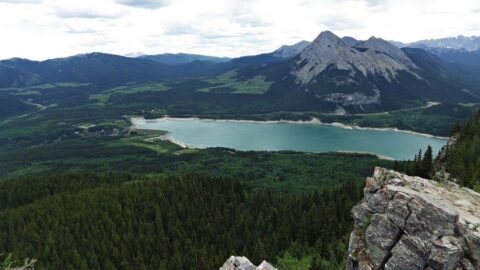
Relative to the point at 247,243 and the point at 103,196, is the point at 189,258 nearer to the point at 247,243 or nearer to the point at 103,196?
the point at 247,243

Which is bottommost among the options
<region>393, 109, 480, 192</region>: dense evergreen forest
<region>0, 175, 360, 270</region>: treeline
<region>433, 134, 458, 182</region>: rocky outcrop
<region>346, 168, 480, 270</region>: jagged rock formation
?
<region>0, 175, 360, 270</region>: treeline

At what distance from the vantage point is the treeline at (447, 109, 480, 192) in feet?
267

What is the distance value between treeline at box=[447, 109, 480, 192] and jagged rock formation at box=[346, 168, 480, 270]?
40.5 m

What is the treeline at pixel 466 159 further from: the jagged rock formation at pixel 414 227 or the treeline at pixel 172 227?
Result: the jagged rock formation at pixel 414 227


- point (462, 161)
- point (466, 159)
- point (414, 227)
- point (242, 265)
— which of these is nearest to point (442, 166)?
point (466, 159)

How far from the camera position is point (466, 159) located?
318ft

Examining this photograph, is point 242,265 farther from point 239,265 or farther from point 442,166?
point 442,166

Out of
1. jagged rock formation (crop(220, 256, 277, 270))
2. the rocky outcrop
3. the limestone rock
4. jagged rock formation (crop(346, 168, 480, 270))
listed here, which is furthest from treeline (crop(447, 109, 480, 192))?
the limestone rock

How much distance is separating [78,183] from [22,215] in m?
35.1

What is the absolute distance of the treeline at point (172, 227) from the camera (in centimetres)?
10025

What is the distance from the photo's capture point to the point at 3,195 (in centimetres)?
15475

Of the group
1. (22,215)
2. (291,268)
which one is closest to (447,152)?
(291,268)

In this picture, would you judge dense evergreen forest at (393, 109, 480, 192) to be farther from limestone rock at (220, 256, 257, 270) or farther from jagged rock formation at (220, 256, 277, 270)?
limestone rock at (220, 256, 257, 270)

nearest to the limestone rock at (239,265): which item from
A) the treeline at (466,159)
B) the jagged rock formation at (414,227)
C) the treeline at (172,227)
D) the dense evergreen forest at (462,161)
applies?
the jagged rock formation at (414,227)
